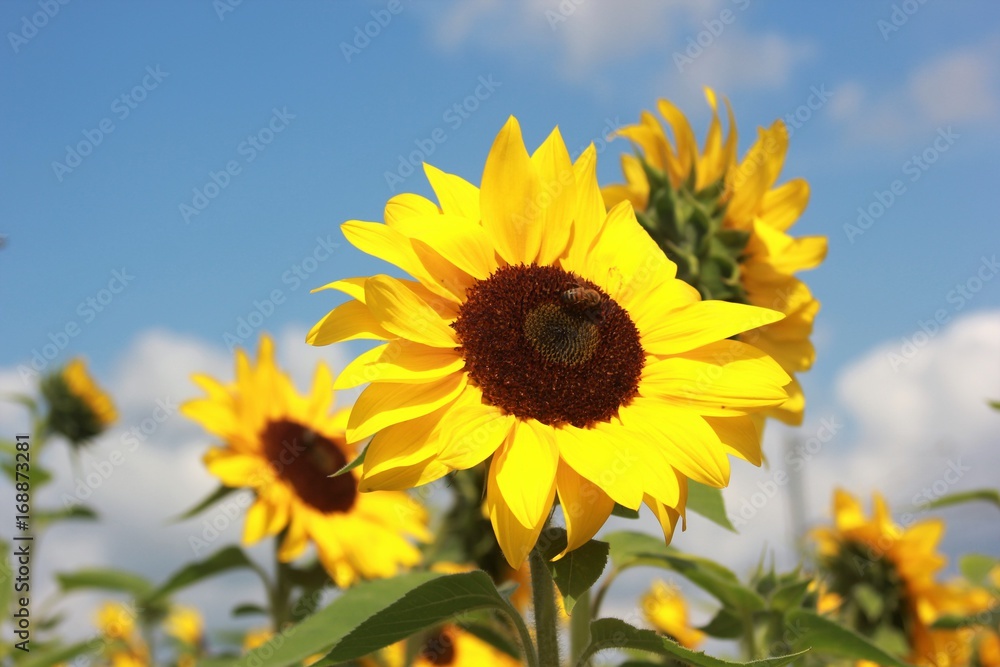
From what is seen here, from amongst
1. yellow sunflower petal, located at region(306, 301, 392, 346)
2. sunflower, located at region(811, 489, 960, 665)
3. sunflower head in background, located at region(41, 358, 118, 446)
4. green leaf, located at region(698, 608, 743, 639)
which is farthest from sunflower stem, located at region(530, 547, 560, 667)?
sunflower head in background, located at region(41, 358, 118, 446)

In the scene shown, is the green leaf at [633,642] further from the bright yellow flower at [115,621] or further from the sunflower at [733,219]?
the bright yellow flower at [115,621]

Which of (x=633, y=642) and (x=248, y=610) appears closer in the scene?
(x=633, y=642)

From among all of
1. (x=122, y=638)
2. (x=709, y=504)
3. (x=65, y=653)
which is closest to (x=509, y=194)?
(x=709, y=504)

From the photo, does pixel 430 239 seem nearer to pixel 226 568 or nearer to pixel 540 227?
pixel 540 227

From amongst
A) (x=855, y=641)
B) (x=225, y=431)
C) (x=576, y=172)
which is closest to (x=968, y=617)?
(x=855, y=641)

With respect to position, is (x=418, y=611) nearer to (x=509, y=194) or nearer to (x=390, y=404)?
(x=390, y=404)

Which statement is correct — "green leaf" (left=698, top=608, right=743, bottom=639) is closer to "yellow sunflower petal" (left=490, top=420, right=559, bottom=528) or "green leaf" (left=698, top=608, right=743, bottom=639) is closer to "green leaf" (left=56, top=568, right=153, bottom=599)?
"yellow sunflower petal" (left=490, top=420, right=559, bottom=528)
